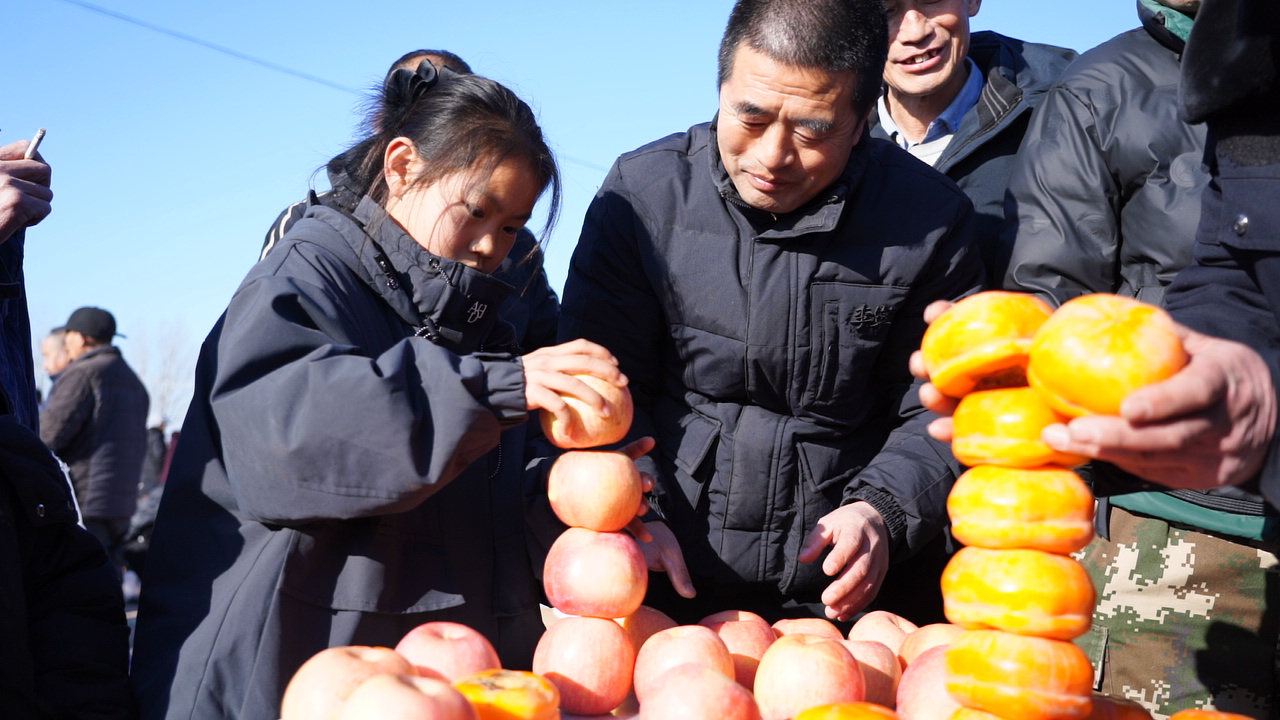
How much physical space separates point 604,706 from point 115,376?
7.03 m

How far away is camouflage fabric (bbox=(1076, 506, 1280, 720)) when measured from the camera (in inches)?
97.7

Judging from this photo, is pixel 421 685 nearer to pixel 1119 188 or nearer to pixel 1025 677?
pixel 1025 677

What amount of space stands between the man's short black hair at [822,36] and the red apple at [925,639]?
1.24 metres

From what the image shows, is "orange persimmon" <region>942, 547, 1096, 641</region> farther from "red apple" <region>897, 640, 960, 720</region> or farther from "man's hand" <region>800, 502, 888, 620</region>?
"man's hand" <region>800, 502, 888, 620</region>

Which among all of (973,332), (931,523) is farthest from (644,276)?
(973,332)

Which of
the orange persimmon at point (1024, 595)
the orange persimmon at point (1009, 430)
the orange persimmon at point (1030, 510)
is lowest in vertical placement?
the orange persimmon at point (1024, 595)

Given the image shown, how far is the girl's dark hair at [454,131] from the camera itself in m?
2.21

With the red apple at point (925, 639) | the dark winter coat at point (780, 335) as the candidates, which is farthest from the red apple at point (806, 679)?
the dark winter coat at point (780, 335)

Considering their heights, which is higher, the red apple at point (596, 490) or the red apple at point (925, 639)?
the red apple at point (596, 490)

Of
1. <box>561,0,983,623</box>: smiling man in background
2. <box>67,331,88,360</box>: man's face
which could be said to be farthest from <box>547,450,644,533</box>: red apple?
<box>67,331,88,360</box>: man's face

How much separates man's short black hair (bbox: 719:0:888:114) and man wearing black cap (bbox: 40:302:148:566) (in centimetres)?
662

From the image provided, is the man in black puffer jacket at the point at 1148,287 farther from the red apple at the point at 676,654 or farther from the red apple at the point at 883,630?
the red apple at the point at 676,654

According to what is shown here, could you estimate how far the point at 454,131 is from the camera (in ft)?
7.32

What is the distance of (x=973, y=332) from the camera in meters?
1.49
